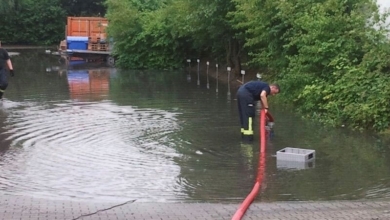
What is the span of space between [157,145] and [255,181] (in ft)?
11.0

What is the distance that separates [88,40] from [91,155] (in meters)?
31.8

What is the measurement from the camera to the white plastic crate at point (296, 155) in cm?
1107

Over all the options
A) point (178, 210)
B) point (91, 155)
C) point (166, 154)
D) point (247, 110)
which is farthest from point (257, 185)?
point (247, 110)

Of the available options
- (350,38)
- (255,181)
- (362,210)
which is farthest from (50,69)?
(362,210)

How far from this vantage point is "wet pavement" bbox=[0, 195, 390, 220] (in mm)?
7293

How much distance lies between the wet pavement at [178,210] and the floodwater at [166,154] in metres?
0.73

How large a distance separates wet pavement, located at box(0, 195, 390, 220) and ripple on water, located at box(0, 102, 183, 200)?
962mm

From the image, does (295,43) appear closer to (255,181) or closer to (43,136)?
(43,136)

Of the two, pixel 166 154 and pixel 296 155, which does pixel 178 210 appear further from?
pixel 166 154

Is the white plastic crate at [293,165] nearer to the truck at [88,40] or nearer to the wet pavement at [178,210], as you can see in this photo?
the wet pavement at [178,210]

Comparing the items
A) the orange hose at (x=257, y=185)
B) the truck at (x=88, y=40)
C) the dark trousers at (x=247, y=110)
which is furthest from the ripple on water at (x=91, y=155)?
the truck at (x=88, y=40)

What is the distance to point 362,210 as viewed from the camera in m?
7.62

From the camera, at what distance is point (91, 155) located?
11.8 meters

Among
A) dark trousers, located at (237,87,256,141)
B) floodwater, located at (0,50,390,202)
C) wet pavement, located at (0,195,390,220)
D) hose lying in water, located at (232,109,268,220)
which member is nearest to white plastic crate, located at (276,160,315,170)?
floodwater, located at (0,50,390,202)
